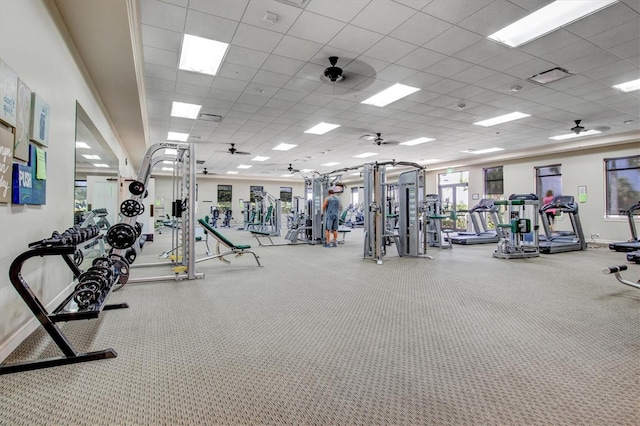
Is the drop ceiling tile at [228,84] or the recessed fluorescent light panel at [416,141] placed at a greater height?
the recessed fluorescent light panel at [416,141]

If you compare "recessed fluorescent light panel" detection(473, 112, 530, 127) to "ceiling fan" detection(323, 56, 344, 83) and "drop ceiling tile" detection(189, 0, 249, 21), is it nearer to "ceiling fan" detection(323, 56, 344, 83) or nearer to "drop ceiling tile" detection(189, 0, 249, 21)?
"ceiling fan" detection(323, 56, 344, 83)

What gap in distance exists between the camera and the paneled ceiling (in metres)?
3.55

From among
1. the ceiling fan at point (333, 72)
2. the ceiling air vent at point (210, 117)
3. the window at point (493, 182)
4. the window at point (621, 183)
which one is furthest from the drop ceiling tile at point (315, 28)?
the window at point (493, 182)

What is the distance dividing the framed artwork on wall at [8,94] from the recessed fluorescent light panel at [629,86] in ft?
26.4

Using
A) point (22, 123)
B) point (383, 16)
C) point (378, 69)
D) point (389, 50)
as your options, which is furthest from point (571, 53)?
point (22, 123)

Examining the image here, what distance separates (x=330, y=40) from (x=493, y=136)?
7.00m

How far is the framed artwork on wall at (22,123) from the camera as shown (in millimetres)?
2129

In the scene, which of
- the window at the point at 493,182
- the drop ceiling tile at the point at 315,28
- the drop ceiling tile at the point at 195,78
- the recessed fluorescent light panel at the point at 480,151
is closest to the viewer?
the drop ceiling tile at the point at 315,28

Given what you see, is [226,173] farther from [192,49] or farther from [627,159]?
[627,159]

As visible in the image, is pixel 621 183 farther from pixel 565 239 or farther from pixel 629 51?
pixel 629 51

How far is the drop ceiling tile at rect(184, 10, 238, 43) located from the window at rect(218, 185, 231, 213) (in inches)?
630

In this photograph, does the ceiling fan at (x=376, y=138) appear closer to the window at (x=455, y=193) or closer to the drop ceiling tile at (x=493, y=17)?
the window at (x=455, y=193)

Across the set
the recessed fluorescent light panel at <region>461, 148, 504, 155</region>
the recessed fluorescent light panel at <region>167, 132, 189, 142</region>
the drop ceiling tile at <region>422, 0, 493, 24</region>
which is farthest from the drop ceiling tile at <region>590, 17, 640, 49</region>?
the recessed fluorescent light panel at <region>167, 132, 189, 142</region>

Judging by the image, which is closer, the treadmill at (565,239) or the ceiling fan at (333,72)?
the ceiling fan at (333,72)
